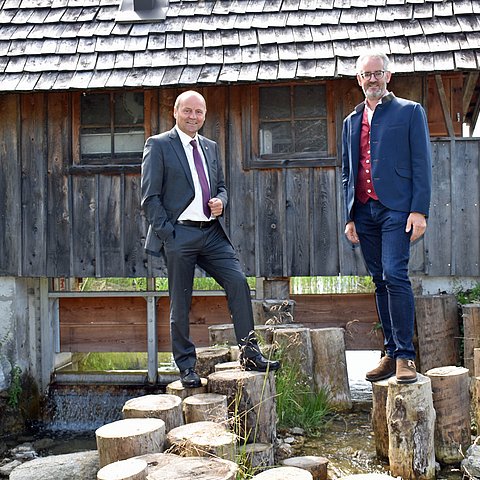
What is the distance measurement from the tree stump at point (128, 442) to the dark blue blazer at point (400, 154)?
78.4 inches

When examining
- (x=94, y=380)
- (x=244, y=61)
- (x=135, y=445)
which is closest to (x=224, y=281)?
(x=135, y=445)

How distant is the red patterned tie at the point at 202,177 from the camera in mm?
4590

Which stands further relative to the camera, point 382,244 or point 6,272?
point 6,272

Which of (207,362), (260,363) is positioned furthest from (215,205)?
(207,362)

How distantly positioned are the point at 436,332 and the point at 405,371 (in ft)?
7.99

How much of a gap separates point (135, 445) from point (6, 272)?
480 centimetres

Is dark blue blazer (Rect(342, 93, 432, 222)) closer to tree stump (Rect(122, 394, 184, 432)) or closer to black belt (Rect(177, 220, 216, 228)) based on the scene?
black belt (Rect(177, 220, 216, 228))

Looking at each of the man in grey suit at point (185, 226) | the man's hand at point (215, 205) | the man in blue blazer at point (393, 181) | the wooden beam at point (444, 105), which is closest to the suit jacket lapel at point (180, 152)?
the man in grey suit at point (185, 226)

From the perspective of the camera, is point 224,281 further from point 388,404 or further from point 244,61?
point 244,61

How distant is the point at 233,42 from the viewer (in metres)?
7.12

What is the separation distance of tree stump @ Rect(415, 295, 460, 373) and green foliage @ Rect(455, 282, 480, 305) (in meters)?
0.43

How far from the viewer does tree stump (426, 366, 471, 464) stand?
14.7ft

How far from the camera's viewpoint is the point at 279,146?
7.44 m

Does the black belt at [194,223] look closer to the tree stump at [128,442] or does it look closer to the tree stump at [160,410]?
the tree stump at [160,410]
